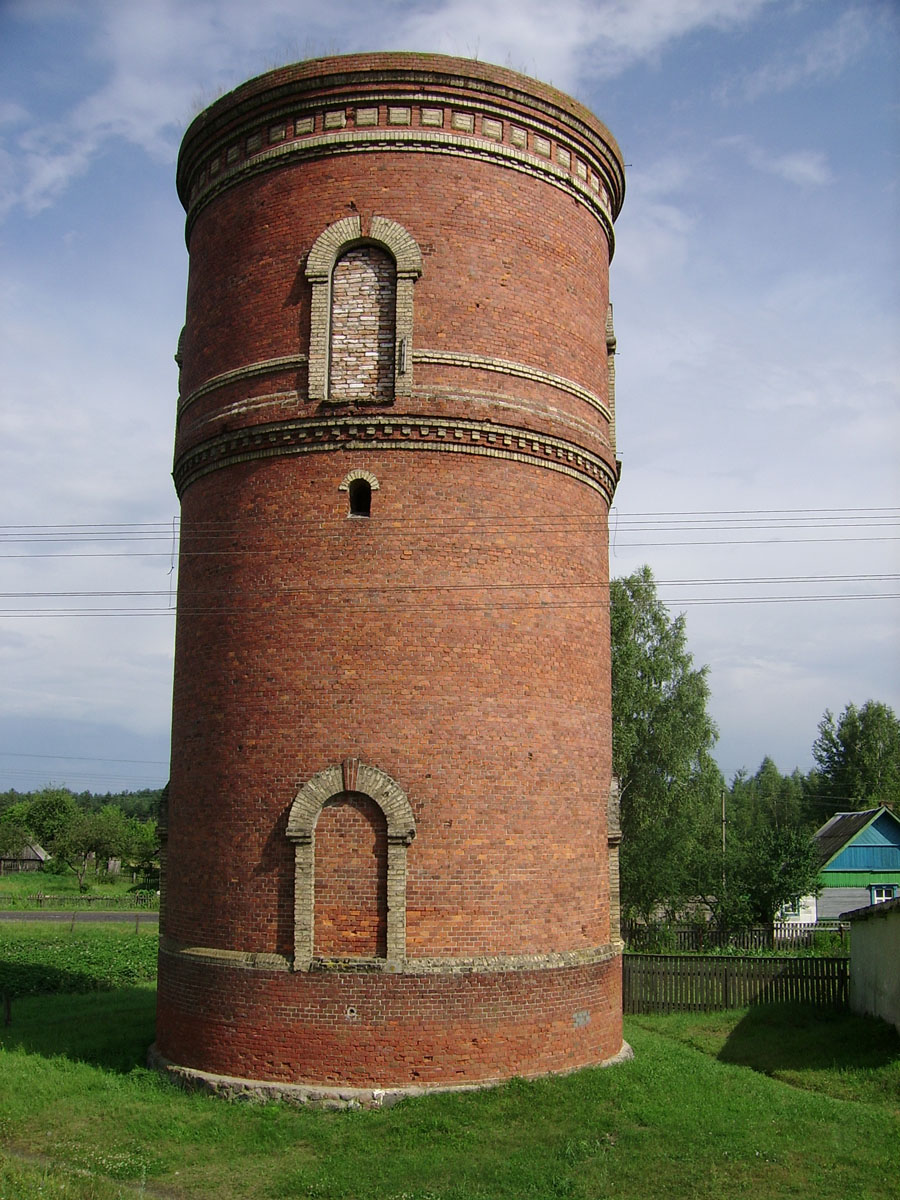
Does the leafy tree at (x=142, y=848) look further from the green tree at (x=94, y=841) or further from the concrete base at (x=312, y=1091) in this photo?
the concrete base at (x=312, y=1091)

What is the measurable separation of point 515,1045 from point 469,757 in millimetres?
3431

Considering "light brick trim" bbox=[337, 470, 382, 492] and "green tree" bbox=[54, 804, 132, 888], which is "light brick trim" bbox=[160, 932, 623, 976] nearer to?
"light brick trim" bbox=[337, 470, 382, 492]

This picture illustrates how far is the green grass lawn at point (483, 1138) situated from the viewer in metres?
9.60

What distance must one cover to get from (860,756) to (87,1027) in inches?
2220

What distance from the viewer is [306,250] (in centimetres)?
1364

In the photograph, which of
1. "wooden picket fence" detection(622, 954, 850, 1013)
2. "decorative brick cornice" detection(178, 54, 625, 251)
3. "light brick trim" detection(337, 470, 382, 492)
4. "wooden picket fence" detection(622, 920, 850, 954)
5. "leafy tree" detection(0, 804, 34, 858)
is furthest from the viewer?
"leafy tree" detection(0, 804, 34, 858)

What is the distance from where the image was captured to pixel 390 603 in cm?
1273

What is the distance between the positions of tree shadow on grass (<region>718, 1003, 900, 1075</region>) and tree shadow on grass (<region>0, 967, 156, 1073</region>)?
8997 mm

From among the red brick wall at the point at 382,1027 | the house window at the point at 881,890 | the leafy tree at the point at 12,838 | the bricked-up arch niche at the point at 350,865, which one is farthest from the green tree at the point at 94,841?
the bricked-up arch niche at the point at 350,865

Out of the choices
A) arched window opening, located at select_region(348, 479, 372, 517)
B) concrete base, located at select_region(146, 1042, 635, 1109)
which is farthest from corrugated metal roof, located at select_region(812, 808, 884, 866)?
arched window opening, located at select_region(348, 479, 372, 517)

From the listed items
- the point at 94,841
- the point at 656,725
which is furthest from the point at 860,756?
the point at 94,841

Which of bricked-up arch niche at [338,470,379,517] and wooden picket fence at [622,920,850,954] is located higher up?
bricked-up arch niche at [338,470,379,517]

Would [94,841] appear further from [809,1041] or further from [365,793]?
[365,793]

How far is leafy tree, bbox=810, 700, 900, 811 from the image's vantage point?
6175 centimetres
